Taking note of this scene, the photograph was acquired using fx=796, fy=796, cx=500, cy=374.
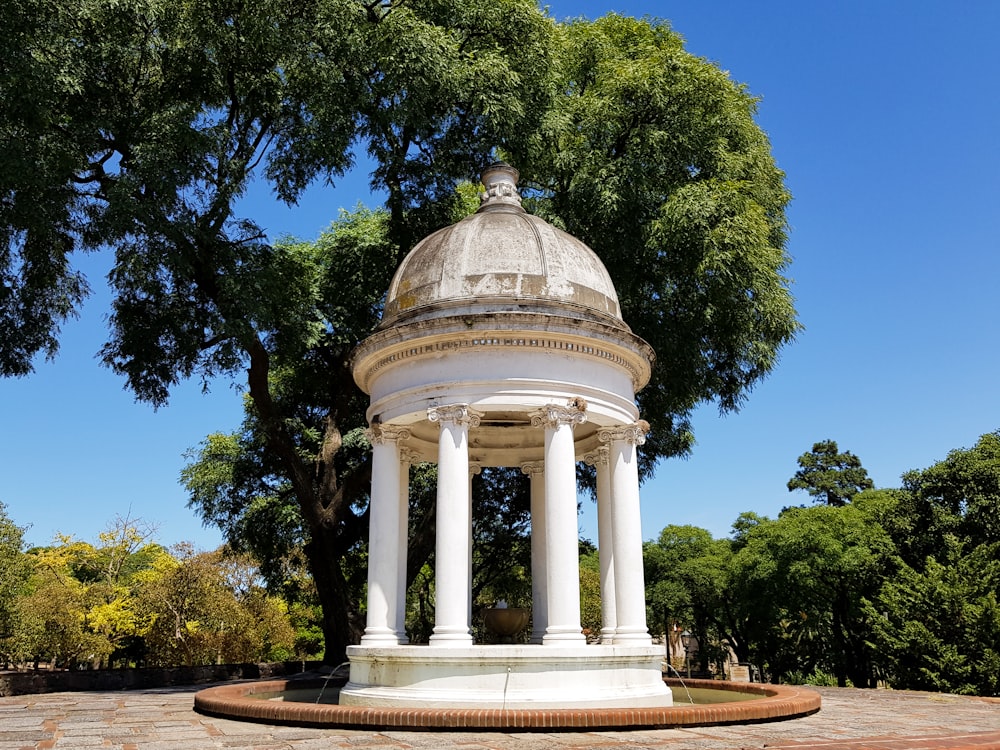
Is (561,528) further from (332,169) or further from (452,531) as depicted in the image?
(332,169)

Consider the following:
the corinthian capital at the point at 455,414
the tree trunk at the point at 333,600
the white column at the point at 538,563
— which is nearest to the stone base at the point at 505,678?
the corinthian capital at the point at 455,414

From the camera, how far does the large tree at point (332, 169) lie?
66.2 feet

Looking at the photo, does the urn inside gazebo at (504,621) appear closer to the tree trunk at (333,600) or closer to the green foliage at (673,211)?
the tree trunk at (333,600)

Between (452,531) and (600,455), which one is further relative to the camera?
(600,455)

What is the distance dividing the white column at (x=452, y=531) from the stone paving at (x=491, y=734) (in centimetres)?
256

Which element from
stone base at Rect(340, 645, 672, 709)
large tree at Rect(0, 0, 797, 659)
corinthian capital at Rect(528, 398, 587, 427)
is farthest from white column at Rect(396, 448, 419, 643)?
large tree at Rect(0, 0, 797, 659)

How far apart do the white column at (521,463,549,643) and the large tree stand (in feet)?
20.9

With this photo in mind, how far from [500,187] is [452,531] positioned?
8.39 metres

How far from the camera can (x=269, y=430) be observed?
74.3ft

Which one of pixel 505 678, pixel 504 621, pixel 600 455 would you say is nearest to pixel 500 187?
pixel 600 455

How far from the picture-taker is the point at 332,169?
22500mm

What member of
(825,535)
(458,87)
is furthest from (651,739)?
(825,535)

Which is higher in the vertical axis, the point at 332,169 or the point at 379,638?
the point at 332,169

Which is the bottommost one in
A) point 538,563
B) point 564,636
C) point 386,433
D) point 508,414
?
point 564,636
